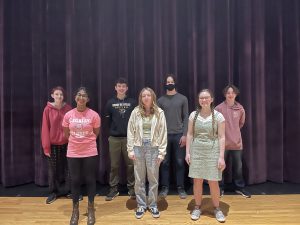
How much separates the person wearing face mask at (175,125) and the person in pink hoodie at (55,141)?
1233 mm

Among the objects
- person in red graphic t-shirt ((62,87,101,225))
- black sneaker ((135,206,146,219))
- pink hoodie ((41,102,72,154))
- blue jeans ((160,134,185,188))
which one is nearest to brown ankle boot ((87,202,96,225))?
person in red graphic t-shirt ((62,87,101,225))

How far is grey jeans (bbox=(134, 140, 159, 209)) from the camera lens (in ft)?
11.3

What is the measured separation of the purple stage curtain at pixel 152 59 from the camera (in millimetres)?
4520

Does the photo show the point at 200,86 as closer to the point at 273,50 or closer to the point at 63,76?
the point at 273,50

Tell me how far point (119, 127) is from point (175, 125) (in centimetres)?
70

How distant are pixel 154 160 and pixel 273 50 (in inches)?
97.1

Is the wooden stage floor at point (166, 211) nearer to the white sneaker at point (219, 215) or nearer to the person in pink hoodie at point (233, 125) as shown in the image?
the white sneaker at point (219, 215)

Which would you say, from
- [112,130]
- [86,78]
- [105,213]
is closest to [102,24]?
[86,78]

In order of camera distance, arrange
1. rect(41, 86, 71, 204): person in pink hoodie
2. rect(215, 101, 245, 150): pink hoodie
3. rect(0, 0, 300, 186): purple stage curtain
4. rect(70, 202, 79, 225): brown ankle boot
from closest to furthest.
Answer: rect(70, 202, 79, 225): brown ankle boot, rect(41, 86, 71, 204): person in pink hoodie, rect(215, 101, 245, 150): pink hoodie, rect(0, 0, 300, 186): purple stage curtain

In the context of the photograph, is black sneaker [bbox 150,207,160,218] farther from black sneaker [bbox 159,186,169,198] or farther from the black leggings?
the black leggings

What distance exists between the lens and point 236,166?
411cm

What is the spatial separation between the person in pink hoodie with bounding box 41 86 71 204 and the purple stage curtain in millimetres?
597

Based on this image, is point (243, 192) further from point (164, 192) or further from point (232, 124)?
point (164, 192)

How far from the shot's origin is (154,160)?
3441 mm
